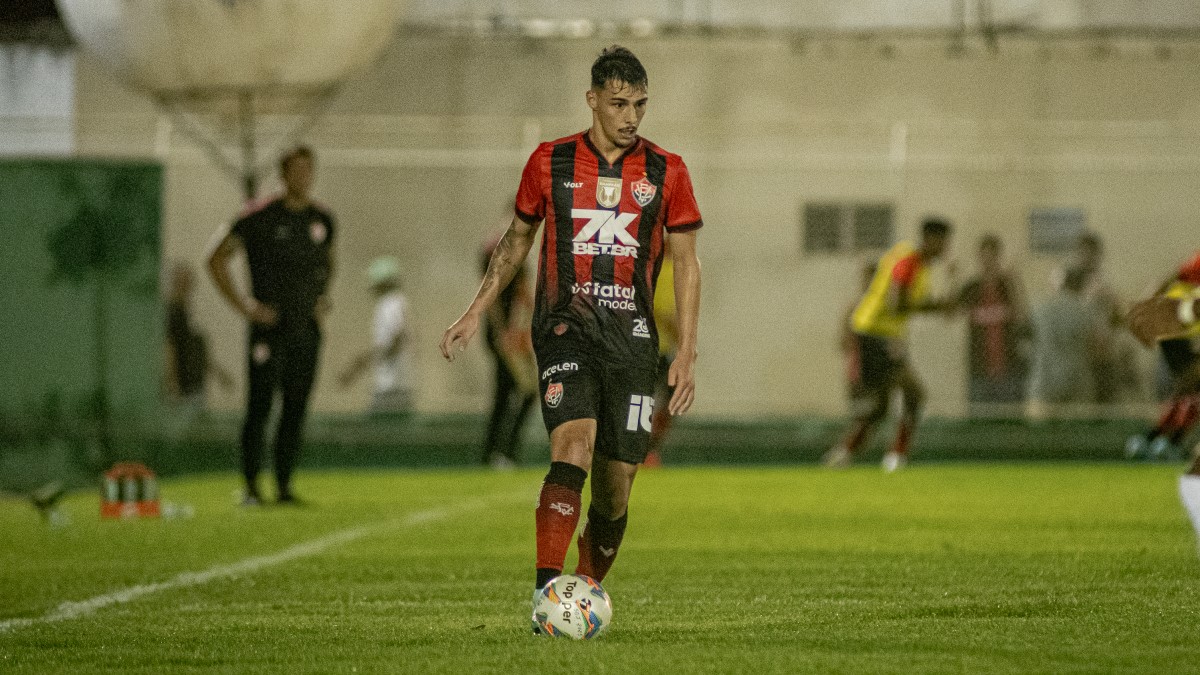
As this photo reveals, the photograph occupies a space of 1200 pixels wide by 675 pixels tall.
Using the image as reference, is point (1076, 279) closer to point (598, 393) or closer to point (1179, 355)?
point (1179, 355)

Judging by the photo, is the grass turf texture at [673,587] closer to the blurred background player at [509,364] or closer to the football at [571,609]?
the football at [571,609]

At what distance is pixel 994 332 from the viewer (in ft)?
65.0

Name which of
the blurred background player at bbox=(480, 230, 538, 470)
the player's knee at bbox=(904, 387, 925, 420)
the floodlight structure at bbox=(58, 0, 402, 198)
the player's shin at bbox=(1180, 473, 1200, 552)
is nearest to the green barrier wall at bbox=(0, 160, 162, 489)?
the floodlight structure at bbox=(58, 0, 402, 198)

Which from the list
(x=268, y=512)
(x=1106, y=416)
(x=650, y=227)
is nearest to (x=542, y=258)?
(x=650, y=227)

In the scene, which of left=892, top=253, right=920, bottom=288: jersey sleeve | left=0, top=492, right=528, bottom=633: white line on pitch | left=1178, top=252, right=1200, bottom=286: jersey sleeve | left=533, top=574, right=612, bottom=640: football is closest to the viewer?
left=533, top=574, right=612, bottom=640: football

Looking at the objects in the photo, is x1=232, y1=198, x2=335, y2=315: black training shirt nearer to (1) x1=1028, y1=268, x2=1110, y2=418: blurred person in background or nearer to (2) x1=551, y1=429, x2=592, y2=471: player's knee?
(2) x1=551, y1=429, x2=592, y2=471: player's knee

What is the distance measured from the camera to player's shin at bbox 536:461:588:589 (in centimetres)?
640

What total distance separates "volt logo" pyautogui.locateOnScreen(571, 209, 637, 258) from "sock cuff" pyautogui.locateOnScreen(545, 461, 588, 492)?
0.69m

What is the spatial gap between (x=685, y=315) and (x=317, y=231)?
678 cm

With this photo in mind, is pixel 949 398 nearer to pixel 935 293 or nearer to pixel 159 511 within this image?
pixel 935 293

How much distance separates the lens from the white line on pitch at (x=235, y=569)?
7.46 meters

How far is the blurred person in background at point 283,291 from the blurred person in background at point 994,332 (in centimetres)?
817

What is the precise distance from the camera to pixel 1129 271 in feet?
68.2

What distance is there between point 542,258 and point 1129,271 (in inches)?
592
